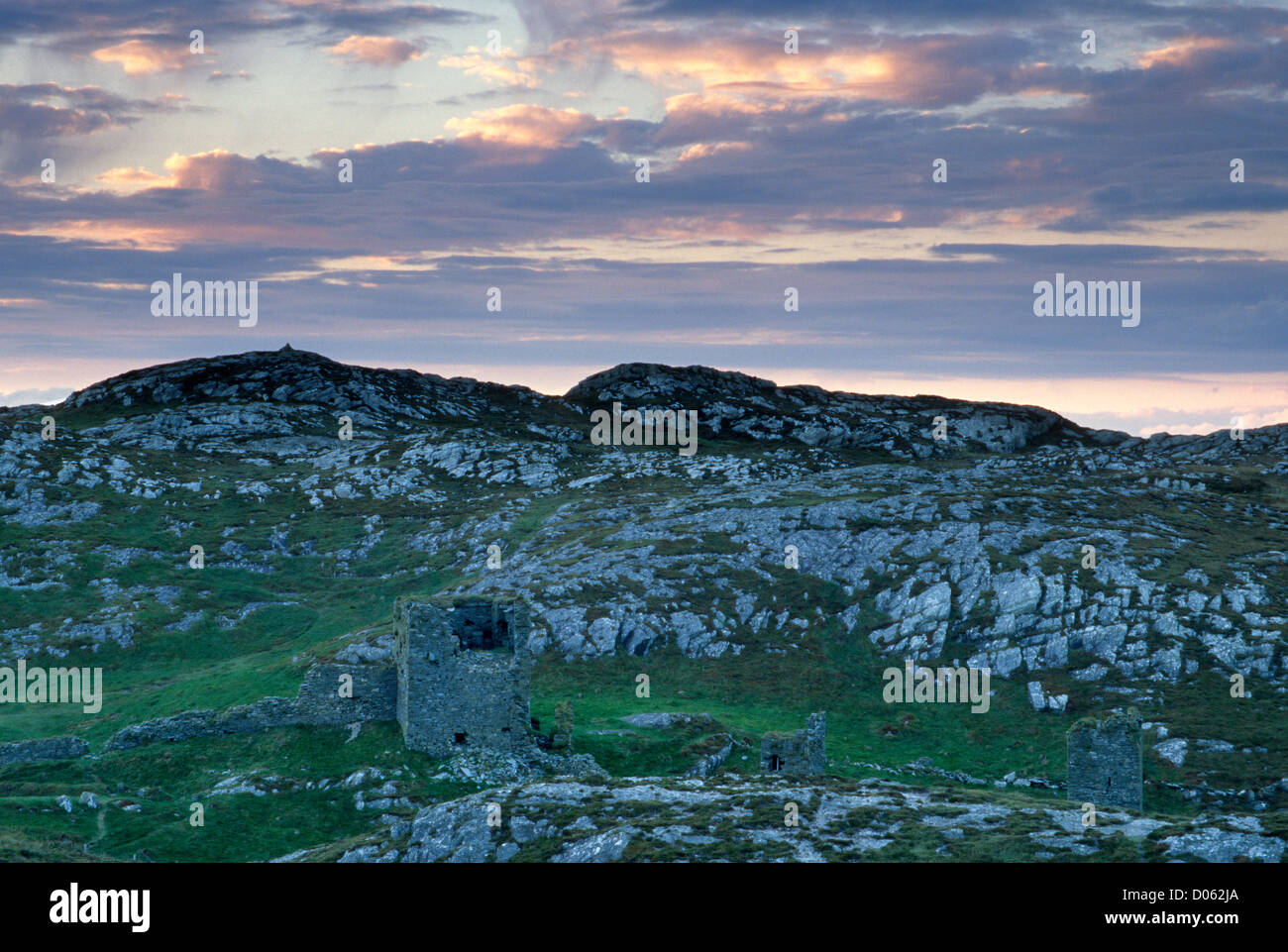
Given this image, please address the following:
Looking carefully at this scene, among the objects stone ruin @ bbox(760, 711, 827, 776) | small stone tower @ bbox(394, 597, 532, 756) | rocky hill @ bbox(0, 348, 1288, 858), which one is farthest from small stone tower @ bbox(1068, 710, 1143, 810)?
small stone tower @ bbox(394, 597, 532, 756)

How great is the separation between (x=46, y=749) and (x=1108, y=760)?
149 feet

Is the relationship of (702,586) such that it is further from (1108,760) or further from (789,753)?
(1108,760)

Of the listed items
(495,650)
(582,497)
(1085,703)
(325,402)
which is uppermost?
(325,402)

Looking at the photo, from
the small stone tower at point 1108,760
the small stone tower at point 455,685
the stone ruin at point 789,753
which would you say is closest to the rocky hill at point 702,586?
the small stone tower at point 455,685

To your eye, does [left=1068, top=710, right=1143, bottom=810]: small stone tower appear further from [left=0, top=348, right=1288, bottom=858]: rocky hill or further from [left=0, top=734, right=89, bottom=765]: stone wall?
[left=0, top=734, right=89, bottom=765]: stone wall

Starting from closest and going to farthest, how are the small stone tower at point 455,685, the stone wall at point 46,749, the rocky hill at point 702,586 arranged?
the small stone tower at point 455,685, the stone wall at point 46,749, the rocky hill at point 702,586

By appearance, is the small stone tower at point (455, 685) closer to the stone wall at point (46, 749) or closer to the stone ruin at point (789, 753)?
the stone ruin at point (789, 753)

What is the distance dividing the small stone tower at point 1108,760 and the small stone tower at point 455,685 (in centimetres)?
2261

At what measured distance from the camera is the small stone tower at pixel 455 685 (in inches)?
1977
